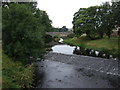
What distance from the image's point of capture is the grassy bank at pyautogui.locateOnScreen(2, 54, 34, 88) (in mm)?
11359

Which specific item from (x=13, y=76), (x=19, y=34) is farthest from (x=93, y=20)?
(x=13, y=76)

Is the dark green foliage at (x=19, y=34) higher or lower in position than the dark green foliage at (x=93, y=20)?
lower

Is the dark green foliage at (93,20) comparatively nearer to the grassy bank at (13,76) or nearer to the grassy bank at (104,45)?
the grassy bank at (104,45)

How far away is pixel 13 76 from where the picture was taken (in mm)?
12742

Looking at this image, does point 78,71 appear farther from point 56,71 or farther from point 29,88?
point 29,88

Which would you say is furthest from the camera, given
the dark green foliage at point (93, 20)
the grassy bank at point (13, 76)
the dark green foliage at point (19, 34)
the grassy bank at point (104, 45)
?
the dark green foliage at point (93, 20)

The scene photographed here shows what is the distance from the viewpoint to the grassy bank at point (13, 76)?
11359 millimetres

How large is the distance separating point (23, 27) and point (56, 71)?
6311mm

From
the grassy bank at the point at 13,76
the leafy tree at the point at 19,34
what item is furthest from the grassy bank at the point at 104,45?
the grassy bank at the point at 13,76

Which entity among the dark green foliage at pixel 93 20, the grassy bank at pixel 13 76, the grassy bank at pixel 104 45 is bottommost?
the grassy bank at pixel 13 76

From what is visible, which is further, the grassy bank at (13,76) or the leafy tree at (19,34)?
the leafy tree at (19,34)

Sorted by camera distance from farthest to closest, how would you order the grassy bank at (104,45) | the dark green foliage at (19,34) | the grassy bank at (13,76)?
the grassy bank at (104,45), the dark green foliage at (19,34), the grassy bank at (13,76)

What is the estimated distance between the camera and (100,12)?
3866 cm

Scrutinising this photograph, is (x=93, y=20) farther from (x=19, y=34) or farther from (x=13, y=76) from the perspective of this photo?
(x=13, y=76)
